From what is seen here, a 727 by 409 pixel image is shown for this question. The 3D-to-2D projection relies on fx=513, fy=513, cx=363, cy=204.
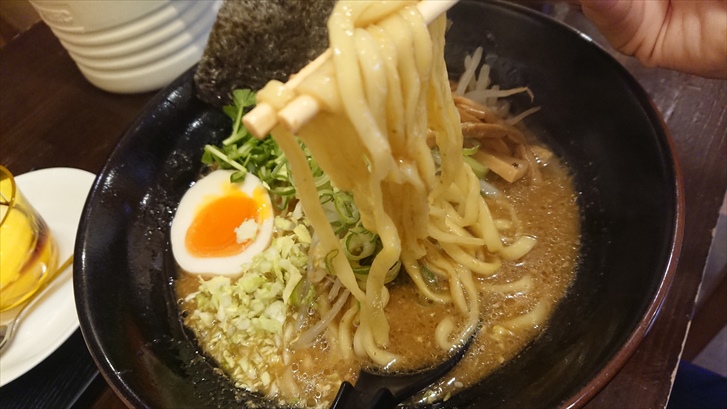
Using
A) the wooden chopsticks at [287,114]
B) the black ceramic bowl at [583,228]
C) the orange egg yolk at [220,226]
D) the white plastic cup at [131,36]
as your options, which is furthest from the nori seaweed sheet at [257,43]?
the wooden chopsticks at [287,114]

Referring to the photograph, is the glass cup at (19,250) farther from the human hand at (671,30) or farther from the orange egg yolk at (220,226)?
the human hand at (671,30)

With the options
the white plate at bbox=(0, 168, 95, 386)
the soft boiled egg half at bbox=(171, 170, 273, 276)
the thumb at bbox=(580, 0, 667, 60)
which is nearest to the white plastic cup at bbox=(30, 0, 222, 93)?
the white plate at bbox=(0, 168, 95, 386)

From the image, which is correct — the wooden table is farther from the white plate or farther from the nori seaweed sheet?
the nori seaweed sheet

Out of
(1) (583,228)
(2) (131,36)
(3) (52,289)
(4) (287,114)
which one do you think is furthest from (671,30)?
(3) (52,289)

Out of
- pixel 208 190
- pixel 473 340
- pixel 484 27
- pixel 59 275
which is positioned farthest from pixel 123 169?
pixel 484 27

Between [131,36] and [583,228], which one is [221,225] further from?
[583,228]

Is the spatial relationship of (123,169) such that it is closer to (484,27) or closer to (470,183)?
(470,183)

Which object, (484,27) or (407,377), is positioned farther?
(484,27)
